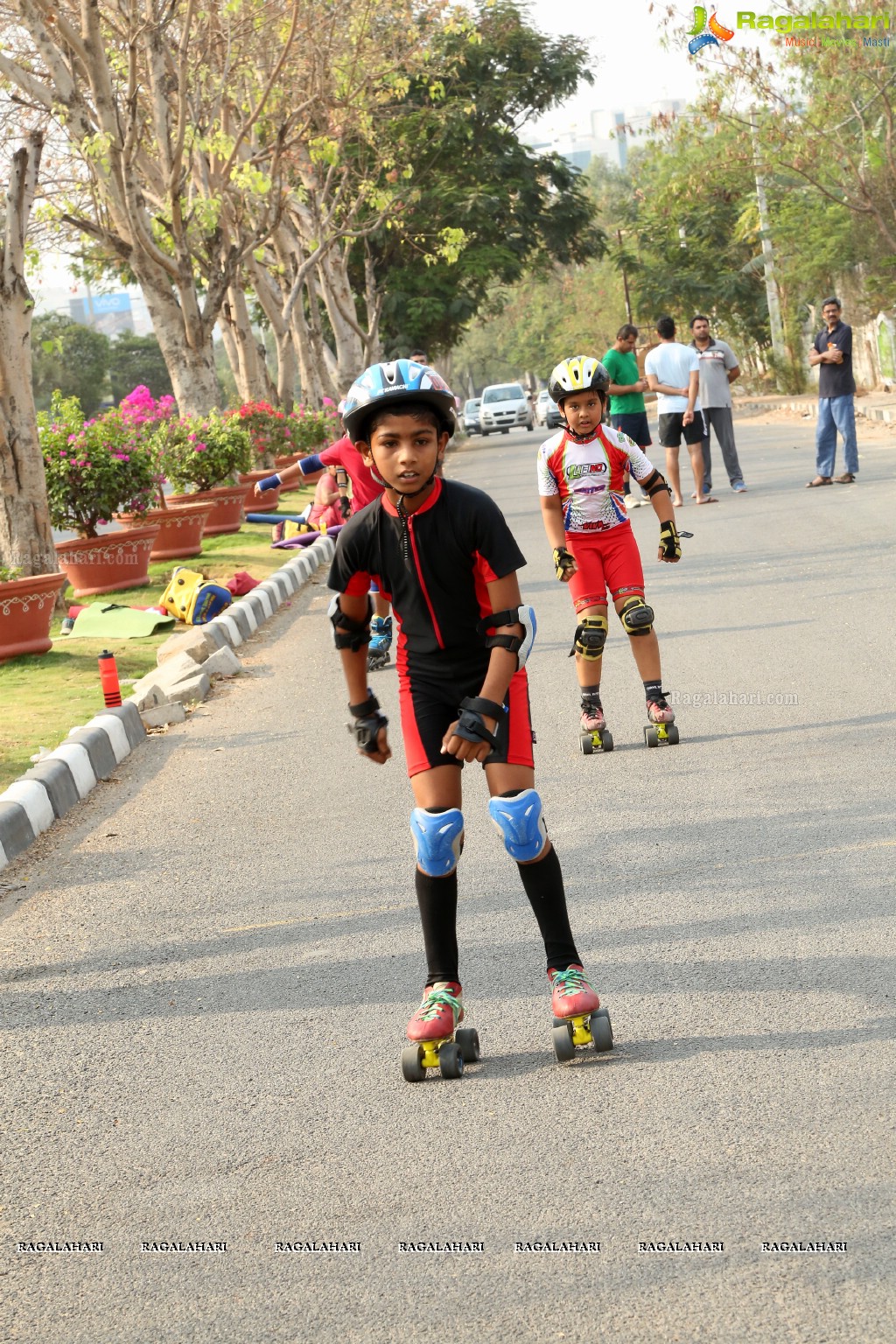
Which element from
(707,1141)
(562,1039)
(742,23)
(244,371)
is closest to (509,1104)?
(562,1039)

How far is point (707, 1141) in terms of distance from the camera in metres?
3.35

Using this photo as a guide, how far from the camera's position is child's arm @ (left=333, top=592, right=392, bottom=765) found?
167 inches

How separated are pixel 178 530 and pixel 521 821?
13676 millimetres

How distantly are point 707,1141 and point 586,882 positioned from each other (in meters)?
1.99

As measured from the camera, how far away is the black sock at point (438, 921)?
4.12 meters

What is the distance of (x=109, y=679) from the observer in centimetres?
902

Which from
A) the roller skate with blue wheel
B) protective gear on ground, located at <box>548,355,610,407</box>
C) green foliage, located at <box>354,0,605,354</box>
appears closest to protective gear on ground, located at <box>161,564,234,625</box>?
the roller skate with blue wheel

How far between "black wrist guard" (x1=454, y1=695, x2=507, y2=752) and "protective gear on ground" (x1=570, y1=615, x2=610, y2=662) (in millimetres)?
3512

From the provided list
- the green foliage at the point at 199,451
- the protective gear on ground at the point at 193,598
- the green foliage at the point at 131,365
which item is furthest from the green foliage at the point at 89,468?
the green foliage at the point at 131,365

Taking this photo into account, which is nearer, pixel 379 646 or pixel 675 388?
pixel 379 646

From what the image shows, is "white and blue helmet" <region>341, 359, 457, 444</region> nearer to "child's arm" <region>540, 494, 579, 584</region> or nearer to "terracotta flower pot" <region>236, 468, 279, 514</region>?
"child's arm" <region>540, 494, 579, 584</region>

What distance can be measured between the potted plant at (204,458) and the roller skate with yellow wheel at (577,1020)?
15.1m

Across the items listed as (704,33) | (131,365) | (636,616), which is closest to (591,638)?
(636,616)

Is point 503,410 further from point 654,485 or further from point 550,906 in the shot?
point 550,906
